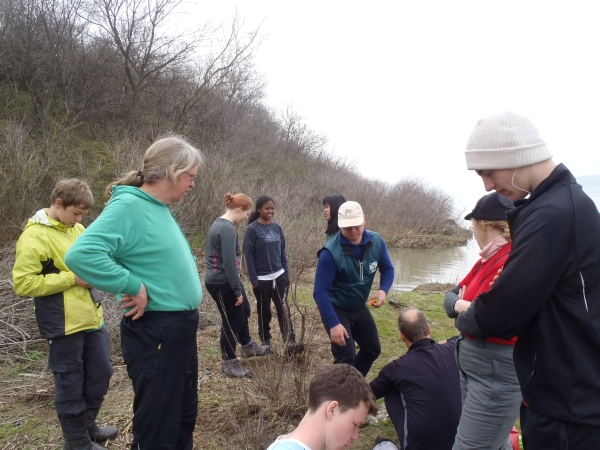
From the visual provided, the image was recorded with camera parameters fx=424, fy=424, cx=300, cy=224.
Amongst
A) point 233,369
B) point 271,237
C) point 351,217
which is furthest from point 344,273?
point 271,237

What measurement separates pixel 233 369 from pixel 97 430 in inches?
52.1

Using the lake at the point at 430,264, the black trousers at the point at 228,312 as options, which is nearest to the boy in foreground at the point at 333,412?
the black trousers at the point at 228,312

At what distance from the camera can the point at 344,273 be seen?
135 inches

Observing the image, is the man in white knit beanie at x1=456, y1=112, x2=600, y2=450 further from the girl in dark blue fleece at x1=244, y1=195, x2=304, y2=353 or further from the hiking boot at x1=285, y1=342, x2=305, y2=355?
the girl in dark blue fleece at x1=244, y1=195, x2=304, y2=353

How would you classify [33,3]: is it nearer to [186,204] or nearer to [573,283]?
[186,204]

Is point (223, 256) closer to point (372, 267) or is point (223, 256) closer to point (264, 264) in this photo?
point (264, 264)

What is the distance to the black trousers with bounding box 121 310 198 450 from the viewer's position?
2041 mm

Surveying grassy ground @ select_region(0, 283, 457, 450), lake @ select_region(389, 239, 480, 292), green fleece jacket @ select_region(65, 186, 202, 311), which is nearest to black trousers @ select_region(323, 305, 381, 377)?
grassy ground @ select_region(0, 283, 457, 450)

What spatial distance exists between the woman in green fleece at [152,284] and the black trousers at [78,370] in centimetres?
87

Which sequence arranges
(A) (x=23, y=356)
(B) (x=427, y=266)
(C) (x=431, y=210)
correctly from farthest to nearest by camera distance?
(C) (x=431, y=210)
(B) (x=427, y=266)
(A) (x=23, y=356)

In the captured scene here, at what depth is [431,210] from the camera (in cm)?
2739

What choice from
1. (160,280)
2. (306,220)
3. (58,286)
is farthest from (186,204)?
(160,280)

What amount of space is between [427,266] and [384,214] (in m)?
6.57

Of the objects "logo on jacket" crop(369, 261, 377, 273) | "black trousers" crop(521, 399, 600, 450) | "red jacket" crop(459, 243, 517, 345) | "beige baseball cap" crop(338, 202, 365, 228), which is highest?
"beige baseball cap" crop(338, 202, 365, 228)
